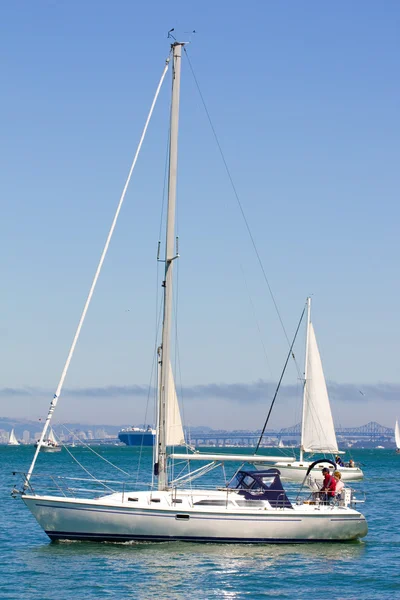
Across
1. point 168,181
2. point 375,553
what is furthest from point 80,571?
point 168,181

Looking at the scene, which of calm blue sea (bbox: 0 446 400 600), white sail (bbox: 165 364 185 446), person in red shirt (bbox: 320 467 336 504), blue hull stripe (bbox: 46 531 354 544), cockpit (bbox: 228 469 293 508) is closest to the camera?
calm blue sea (bbox: 0 446 400 600)

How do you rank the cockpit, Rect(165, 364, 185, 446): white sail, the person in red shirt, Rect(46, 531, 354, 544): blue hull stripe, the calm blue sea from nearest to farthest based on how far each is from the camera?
the calm blue sea → Rect(46, 531, 354, 544): blue hull stripe → the cockpit → Rect(165, 364, 185, 446): white sail → the person in red shirt

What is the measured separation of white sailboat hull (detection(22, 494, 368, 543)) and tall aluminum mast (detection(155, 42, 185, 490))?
194cm

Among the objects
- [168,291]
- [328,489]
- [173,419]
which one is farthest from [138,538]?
[168,291]

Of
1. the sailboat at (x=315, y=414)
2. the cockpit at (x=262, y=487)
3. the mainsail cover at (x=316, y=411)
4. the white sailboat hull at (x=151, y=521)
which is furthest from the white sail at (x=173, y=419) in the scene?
the mainsail cover at (x=316, y=411)

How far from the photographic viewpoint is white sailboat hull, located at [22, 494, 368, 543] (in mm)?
31734

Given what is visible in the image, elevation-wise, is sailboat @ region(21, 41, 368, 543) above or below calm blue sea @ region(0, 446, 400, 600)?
above

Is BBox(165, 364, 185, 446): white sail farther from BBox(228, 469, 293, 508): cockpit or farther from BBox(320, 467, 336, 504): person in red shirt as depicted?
BBox(320, 467, 336, 504): person in red shirt

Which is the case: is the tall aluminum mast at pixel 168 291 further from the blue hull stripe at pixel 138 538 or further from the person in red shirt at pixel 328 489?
the person in red shirt at pixel 328 489

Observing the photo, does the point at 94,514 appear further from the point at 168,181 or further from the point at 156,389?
the point at 168,181

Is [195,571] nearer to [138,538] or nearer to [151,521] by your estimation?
[151,521]

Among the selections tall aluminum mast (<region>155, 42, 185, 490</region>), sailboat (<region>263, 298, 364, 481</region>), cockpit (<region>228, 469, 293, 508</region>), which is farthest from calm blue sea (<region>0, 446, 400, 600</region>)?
Answer: sailboat (<region>263, 298, 364, 481</region>)

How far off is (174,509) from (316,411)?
4554 cm

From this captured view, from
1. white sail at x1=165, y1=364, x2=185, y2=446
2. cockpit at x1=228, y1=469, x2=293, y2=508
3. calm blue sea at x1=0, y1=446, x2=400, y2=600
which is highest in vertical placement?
white sail at x1=165, y1=364, x2=185, y2=446
